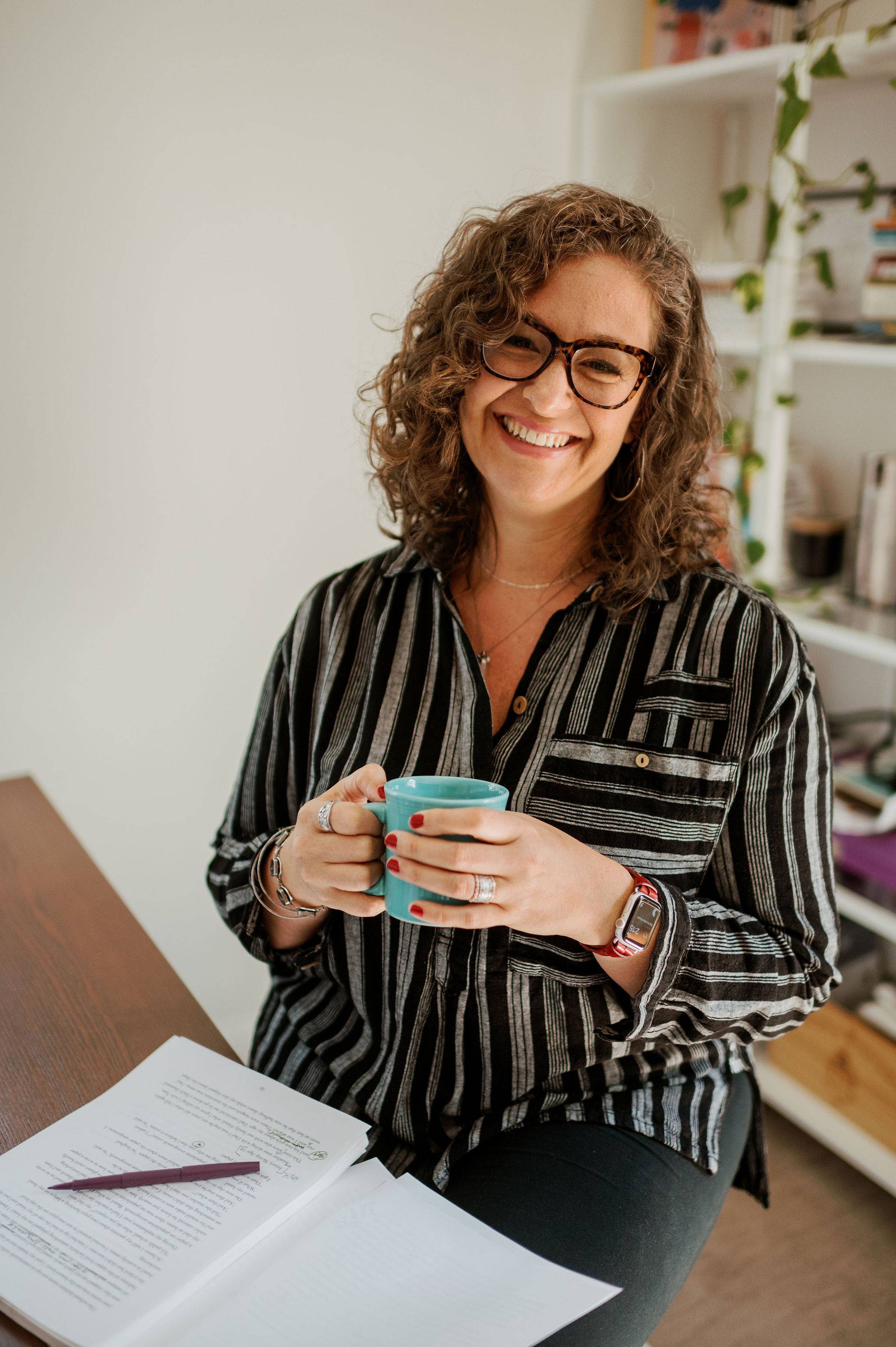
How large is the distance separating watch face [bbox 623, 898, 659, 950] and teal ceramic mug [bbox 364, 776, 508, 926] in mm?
204

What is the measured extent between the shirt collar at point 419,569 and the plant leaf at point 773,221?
104cm

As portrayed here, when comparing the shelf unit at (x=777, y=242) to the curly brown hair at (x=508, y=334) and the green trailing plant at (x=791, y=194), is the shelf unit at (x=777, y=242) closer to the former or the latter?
the green trailing plant at (x=791, y=194)

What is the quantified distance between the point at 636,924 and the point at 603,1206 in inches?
10.4

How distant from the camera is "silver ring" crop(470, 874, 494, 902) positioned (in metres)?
0.82

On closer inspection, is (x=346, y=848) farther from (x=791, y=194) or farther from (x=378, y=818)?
(x=791, y=194)

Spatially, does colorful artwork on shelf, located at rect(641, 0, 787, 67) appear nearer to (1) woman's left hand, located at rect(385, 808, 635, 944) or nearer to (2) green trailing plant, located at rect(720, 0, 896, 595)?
(2) green trailing plant, located at rect(720, 0, 896, 595)

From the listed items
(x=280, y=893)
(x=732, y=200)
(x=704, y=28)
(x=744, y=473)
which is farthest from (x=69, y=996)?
(x=704, y=28)

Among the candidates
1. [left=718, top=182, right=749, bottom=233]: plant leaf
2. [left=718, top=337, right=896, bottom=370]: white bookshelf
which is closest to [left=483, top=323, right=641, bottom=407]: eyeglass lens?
[left=718, top=337, right=896, bottom=370]: white bookshelf

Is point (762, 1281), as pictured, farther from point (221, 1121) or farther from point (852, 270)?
point (852, 270)

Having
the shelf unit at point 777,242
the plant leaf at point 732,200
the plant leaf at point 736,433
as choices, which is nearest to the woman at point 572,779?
the shelf unit at point 777,242

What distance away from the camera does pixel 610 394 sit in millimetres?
1159

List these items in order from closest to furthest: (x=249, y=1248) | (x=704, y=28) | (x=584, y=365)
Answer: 1. (x=249, y=1248)
2. (x=584, y=365)
3. (x=704, y=28)

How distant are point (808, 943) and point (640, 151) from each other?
1962 millimetres

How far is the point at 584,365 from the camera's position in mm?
1149
